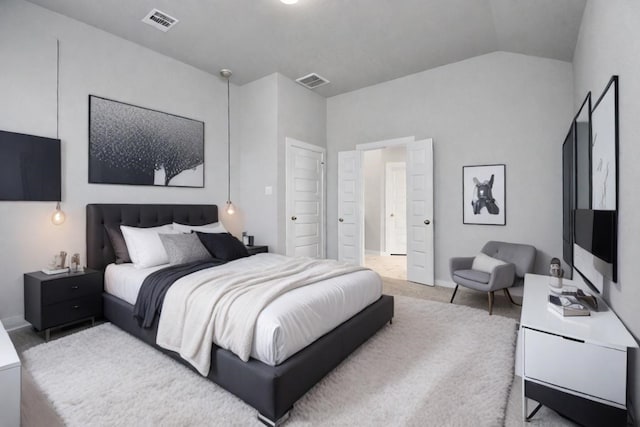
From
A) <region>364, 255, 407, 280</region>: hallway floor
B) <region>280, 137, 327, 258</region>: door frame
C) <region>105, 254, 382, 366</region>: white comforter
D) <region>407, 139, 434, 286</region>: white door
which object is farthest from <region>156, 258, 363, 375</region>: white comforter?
<region>364, 255, 407, 280</region>: hallway floor

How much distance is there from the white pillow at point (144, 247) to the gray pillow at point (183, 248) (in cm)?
6

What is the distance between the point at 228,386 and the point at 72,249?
248 centimetres

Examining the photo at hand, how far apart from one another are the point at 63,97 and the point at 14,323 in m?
2.19

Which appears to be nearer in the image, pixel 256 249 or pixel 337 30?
pixel 337 30

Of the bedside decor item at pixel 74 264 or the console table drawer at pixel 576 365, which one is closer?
the console table drawer at pixel 576 365

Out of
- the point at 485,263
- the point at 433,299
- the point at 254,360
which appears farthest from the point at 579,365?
the point at 433,299

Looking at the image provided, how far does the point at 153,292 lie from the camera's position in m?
2.38

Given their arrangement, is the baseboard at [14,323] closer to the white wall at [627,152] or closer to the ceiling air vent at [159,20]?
the ceiling air vent at [159,20]

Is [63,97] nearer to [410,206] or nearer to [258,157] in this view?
[258,157]

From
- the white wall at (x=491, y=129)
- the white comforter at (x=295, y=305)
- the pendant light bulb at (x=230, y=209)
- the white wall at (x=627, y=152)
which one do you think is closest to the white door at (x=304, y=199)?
the pendant light bulb at (x=230, y=209)

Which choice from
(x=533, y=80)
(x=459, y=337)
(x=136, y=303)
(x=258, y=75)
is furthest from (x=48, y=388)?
(x=533, y=80)

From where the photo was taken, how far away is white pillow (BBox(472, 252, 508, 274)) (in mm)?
3357

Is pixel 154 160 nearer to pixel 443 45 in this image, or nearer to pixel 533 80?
pixel 443 45

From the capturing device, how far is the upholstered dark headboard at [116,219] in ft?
10.4
